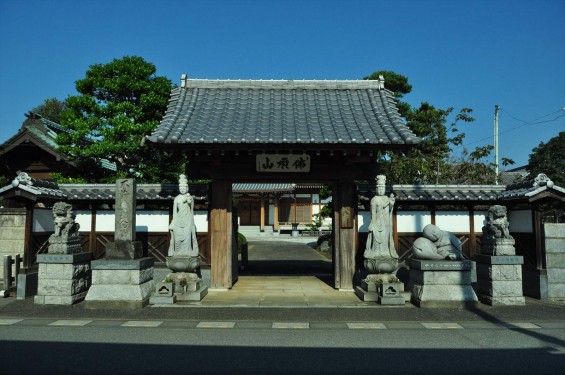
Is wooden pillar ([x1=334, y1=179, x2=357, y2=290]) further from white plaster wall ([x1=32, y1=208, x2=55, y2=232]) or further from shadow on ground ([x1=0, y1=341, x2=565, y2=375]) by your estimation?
white plaster wall ([x1=32, y1=208, x2=55, y2=232])

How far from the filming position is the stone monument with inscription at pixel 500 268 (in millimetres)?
9828

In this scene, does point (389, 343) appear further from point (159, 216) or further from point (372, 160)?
point (159, 216)

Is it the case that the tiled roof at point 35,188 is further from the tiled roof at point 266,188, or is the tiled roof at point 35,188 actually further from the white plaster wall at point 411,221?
the tiled roof at point 266,188

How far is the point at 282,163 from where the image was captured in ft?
38.5

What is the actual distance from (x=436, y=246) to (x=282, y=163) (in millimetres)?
4628

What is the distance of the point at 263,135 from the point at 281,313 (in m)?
4.63

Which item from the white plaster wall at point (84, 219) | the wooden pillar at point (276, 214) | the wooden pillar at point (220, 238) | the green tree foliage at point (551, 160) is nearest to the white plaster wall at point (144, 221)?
the white plaster wall at point (84, 219)

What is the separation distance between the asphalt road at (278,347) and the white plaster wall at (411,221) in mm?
4635

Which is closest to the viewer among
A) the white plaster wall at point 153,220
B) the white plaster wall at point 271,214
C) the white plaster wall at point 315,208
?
the white plaster wall at point 153,220

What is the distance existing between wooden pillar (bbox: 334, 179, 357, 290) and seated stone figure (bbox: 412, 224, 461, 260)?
210cm

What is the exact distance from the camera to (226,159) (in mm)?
11953

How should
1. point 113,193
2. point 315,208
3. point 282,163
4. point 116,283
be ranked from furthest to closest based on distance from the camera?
point 315,208, point 113,193, point 282,163, point 116,283

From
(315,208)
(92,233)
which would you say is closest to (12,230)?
(92,233)

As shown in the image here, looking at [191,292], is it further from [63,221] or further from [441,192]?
[441,192]
